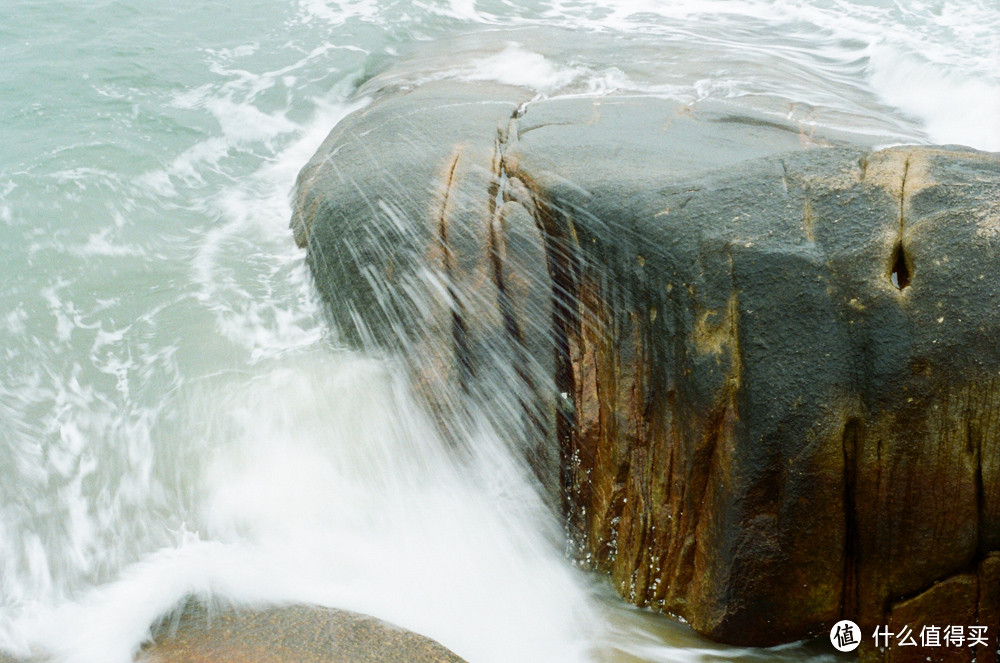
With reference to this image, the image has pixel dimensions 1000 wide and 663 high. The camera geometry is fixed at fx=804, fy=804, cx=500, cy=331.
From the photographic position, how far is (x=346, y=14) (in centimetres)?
1004

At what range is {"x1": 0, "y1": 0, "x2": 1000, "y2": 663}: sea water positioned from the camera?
3.91 meters

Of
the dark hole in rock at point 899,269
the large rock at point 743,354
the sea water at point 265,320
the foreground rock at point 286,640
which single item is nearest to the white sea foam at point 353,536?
the sea water at point 265,320

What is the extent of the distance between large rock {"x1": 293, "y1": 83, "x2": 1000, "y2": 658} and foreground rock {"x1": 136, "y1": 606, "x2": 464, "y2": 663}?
1143 millimetres

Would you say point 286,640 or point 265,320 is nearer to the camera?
point 286,640

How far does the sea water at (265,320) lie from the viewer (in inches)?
154

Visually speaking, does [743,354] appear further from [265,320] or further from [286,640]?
[265,320]

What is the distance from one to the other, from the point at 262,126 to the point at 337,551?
534cm

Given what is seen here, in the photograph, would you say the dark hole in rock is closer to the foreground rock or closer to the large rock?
the large rock

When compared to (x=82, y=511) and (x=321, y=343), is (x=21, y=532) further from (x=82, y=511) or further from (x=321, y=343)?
(x=321, y=343)

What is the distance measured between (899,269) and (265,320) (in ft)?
12.8

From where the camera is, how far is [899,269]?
3.39 metres

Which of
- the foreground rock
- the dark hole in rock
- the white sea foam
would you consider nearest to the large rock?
the dark hole in rock

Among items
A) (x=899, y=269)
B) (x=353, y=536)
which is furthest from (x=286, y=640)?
(x=899, y=269)

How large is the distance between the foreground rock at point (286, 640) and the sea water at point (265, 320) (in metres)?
0.15
